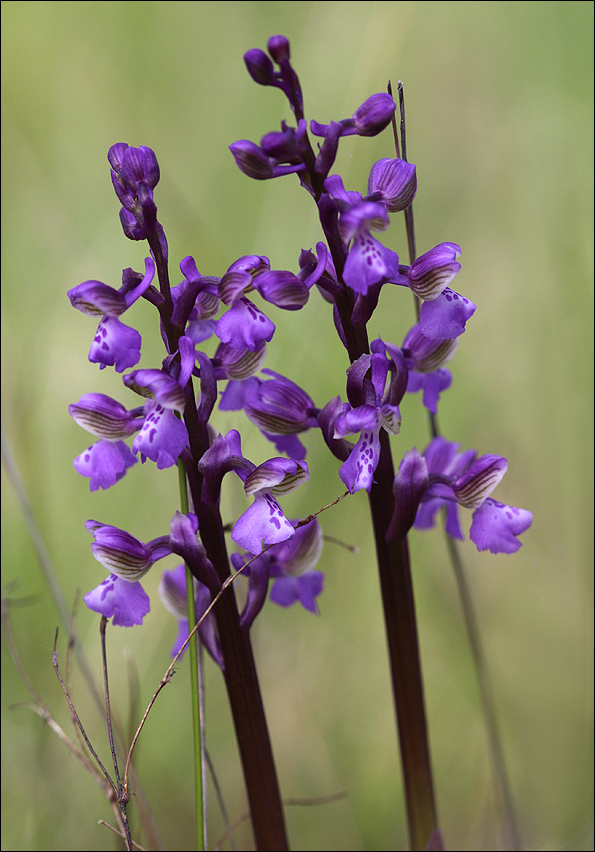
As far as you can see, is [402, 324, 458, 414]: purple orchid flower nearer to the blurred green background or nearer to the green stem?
the green stem

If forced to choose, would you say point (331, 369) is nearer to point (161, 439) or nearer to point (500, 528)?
point (500, 528)

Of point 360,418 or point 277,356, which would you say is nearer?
point 360,418

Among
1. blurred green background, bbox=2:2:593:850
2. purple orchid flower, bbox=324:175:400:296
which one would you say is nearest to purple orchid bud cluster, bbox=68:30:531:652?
purple orchid flower, bbox=324:175:400:296

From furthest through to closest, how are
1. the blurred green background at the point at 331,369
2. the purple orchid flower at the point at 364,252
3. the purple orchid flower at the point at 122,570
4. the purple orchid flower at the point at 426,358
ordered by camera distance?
the blurred green background at the point at 331,369
the purple orchid flower at the point at 426,358
the purple orchid flower at the point at 122,570
the purple orchid flower at the point at 364,252

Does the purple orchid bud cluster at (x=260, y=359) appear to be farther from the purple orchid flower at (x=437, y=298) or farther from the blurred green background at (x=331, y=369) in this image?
the blurred green background at (x=331, y=369)

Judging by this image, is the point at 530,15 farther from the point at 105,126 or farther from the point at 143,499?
the point at 143,499

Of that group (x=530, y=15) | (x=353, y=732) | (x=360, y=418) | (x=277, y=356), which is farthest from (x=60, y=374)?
(x=530, y=15)

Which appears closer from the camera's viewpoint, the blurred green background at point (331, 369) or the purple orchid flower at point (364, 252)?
the purple orchid flower at point (364, 252)

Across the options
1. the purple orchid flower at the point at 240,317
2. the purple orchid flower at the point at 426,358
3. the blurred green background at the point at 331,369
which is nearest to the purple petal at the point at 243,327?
the purple orchid flower at the point at 240,317

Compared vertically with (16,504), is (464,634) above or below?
below
